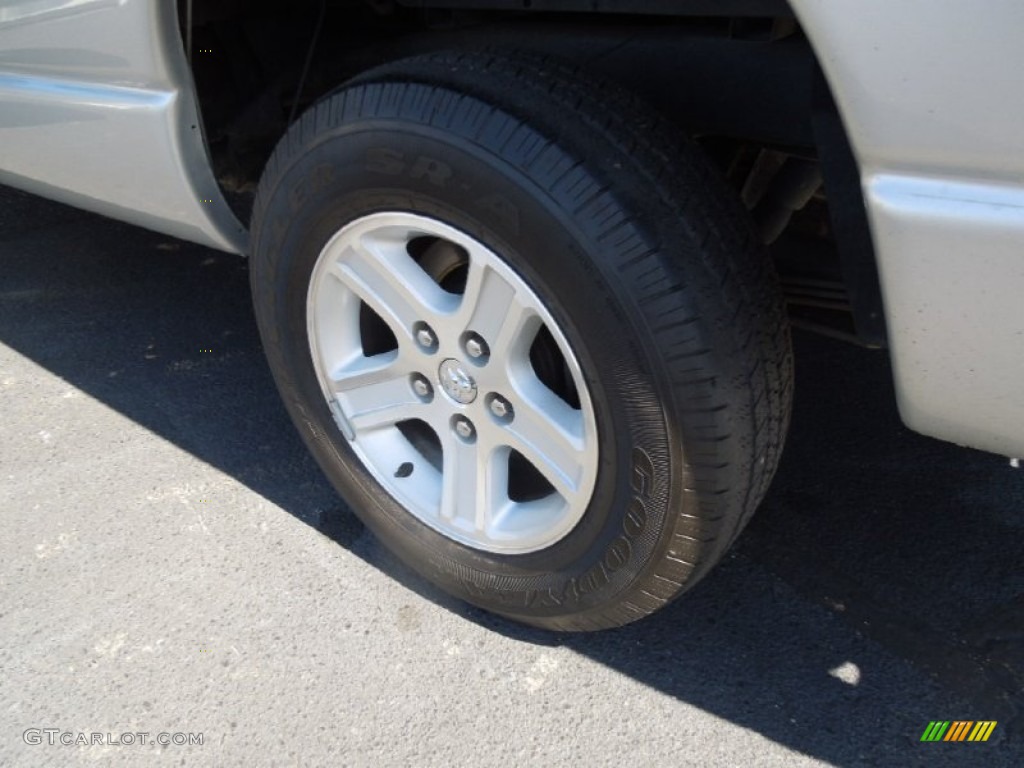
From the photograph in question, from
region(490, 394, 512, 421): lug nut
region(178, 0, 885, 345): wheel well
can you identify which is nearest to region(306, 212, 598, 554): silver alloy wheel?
region(490, 394, 512, 421): lug nut

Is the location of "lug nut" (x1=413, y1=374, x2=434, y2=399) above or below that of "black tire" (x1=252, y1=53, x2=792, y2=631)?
below

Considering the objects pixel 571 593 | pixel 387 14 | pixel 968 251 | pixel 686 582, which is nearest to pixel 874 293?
pixel 968 251

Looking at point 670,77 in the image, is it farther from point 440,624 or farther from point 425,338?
A: point 440,624

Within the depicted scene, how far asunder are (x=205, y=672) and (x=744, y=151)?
4.50ft

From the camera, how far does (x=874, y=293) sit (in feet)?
4.53

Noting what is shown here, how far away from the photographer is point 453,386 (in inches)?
67.8

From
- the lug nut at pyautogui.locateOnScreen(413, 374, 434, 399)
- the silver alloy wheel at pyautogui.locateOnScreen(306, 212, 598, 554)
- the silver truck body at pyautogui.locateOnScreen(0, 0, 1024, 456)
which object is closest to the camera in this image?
the silver truck body at pyautogui.locateOnScreen(0, 0, 1024, 456)

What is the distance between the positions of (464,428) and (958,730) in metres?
0.96

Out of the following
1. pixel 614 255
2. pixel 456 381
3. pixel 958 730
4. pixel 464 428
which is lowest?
pixel 958 730

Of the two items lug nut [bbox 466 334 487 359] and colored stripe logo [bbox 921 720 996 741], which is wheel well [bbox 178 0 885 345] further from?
colored stripe logo [bbox 921 720 996 741]

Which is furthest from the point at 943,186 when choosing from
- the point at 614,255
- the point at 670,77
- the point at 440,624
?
the point at 440,624

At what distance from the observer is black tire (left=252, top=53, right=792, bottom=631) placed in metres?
1.36

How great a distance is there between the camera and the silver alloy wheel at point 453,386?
5.15ft

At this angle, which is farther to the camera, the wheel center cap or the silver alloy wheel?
the wheel center cap
